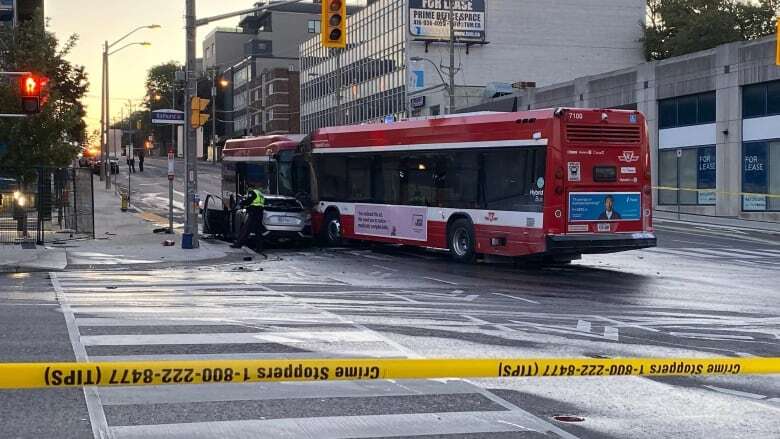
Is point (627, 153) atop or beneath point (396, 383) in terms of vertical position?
atop

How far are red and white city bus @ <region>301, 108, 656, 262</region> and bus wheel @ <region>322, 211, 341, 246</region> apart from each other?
2.32 m

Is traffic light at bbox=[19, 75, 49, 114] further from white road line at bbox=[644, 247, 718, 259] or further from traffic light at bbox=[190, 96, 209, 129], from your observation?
white road line at bbox=[644, 247, 718, 259]

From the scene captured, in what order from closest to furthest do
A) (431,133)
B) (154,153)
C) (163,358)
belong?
1. (163,358)
2. (431,133)
3. (154,153)

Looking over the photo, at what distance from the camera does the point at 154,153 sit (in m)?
166

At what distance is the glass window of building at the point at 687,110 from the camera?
43.8m

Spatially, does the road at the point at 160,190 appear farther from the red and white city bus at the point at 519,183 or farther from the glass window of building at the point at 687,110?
the glass window of building at the point at 687,110

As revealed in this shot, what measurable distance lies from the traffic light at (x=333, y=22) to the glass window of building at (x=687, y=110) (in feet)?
87.0

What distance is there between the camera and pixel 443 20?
7488 centimetres

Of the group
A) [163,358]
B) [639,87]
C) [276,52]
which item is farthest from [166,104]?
[163,358]

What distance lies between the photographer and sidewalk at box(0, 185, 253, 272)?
21031 mm

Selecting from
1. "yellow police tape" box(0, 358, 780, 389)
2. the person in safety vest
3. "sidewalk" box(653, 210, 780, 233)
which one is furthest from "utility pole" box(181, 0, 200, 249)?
"sidewalk" box(653, 210, 780, 233)

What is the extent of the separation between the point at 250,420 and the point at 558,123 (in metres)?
13.2

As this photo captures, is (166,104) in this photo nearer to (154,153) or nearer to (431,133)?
(154,153)

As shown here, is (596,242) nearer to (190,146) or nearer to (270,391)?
(190,146)
